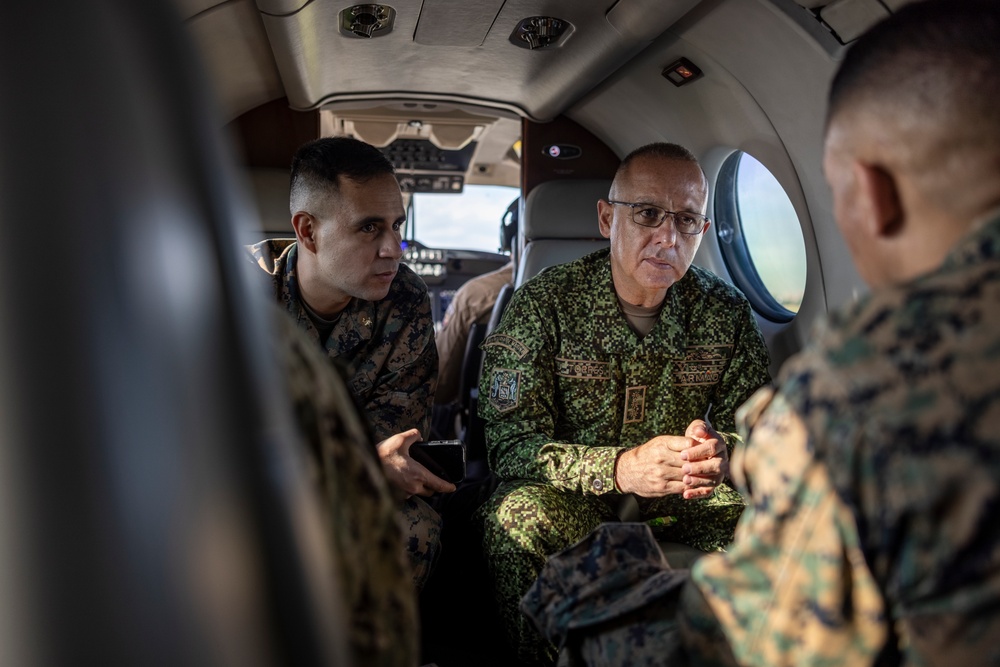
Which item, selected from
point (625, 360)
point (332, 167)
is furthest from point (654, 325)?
point (332, 167)

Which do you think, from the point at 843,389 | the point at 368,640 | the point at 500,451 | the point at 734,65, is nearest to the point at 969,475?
the point at 843,389

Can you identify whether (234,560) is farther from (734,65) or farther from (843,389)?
(734,65)

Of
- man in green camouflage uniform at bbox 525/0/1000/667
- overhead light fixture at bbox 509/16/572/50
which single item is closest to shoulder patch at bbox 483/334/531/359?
overhead light fixture at bbox 509/16/572/50

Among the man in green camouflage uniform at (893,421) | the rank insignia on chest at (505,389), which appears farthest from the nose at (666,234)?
the man in green camouflage uniform at (893,421)

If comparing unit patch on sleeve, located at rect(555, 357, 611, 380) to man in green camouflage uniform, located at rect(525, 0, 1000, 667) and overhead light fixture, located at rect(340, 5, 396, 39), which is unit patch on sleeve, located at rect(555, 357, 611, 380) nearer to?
overhead light fixture, located at rect(340, 5, 396, 39)

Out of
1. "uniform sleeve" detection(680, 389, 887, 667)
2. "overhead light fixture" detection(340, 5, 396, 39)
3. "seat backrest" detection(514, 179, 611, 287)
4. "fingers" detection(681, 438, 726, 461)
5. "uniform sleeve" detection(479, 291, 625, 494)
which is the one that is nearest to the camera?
"uniform sleeve" detection(680, 389, 887, 667)

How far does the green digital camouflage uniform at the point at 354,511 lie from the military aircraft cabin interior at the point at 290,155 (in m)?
0.12

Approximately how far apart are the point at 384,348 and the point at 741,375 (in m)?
1.13

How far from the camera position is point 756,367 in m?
2.64

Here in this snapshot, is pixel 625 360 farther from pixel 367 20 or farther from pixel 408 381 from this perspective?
pixel 367 20

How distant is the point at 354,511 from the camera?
72 centimetres

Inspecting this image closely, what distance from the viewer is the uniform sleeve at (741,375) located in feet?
8.64

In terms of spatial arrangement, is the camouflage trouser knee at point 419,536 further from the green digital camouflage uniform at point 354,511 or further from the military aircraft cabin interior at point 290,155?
the green digital camouflage uniform at point 354,511

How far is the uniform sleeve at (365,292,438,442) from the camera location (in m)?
2.57
